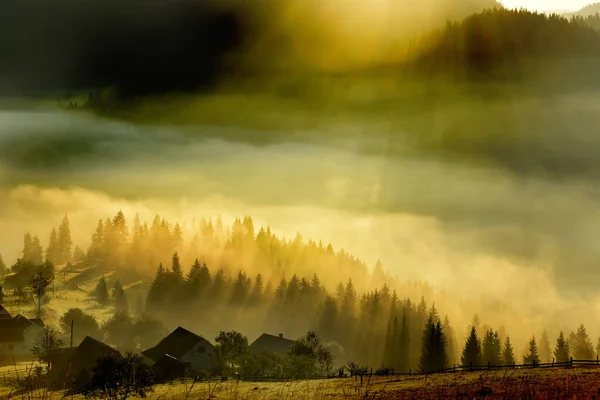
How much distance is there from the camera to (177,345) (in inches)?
4333

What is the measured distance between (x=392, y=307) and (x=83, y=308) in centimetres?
8155

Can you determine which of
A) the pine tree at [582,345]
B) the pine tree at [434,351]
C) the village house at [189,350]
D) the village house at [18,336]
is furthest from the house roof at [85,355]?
the pine tree at [582,345]

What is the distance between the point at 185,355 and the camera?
348 ft

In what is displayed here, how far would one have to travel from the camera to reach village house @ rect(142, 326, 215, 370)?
105 m

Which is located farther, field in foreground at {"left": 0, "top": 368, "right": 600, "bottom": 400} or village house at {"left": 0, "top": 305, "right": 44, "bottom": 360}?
village house at {"left": 0, "top": 305, "right": 44, "bottom": 360}

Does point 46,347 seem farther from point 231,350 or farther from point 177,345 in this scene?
point 231,350

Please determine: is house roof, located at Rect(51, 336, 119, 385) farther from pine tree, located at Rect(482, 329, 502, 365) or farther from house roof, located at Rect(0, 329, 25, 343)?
pine tree, located at Rect(482, 329, 502, 365)

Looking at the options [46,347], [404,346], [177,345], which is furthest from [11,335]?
[404,346]

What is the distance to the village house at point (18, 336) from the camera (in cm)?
13850

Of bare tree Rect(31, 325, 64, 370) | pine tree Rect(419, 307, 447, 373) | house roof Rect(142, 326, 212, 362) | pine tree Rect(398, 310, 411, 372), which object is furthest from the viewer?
pine tree Rect(398, 310, 411, 372)

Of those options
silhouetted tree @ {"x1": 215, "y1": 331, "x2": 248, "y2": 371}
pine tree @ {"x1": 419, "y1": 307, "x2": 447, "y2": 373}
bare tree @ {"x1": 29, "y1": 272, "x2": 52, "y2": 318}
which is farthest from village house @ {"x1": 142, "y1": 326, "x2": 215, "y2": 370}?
bare tree @ {"x1": 29, "y1": 272, "x2": 52, "y2": 318}

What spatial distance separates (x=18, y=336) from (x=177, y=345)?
50.1 metres

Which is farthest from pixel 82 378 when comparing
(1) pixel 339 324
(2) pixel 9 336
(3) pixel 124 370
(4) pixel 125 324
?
(1) pixel 339 324

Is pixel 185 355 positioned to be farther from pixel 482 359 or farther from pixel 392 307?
pixel 392 307
